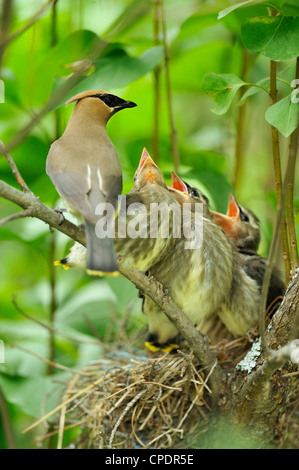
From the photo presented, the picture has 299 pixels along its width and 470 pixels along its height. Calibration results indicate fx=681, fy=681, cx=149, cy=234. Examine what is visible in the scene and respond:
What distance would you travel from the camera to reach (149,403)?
101 inches

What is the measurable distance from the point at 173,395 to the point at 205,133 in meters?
1.84

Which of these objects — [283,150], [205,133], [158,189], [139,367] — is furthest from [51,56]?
[283,150]

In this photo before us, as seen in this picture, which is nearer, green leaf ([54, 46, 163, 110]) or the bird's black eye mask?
the bird's black eye mask

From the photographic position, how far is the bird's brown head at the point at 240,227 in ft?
9.91

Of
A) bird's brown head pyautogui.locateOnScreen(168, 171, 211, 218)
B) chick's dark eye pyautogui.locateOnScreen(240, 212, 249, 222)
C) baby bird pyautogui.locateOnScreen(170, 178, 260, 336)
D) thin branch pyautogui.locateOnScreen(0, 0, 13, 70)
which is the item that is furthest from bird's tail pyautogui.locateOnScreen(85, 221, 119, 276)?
chick's dark eye pyautogui.locateOnScreen(240, 212, 249, 222)

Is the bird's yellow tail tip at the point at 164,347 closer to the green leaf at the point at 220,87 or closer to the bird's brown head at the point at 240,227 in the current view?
the bird's brown head at the point at 240,227

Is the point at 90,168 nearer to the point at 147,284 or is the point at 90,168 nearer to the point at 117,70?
the point at 147,284

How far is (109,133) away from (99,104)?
1498 mm

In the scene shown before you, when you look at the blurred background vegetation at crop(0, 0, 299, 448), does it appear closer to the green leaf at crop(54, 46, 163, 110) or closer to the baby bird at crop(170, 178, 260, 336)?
the green leaf at crop(54, 46, 163, 110)

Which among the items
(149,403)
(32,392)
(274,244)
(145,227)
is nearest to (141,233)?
(145,227)

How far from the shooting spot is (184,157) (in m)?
3.18

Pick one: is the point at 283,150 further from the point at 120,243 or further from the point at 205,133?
the point at 120,243

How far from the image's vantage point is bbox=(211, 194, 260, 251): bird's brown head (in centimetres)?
302

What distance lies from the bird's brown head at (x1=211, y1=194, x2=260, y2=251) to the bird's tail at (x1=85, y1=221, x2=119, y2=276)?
137cm
